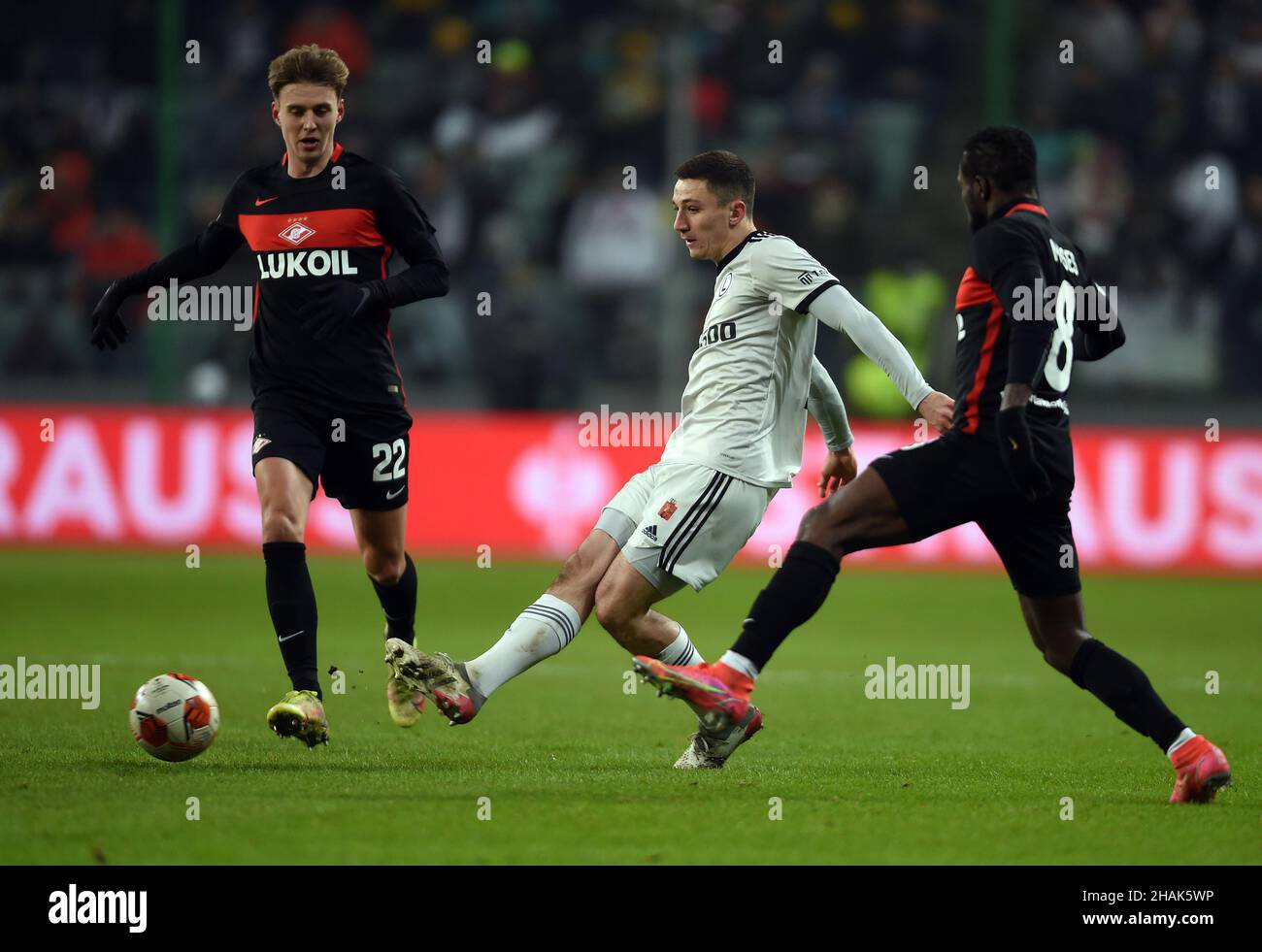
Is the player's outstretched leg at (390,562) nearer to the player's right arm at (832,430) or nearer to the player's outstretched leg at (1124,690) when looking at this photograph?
the player's right arm at (832,430)

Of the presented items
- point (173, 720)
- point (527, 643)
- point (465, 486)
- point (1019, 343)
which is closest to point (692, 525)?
point (527, 643)

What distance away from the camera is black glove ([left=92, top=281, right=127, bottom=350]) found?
7059 millimetres

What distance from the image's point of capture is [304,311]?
675cm

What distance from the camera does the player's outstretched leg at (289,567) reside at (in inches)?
253

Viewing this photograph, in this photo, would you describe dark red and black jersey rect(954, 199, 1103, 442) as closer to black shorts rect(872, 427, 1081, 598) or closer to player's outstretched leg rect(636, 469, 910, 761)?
black shorts rect(872, 427, 1081, 598)

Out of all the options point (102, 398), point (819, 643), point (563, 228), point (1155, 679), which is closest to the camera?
point (1155, 679)

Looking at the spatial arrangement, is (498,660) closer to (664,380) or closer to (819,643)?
(819,643)

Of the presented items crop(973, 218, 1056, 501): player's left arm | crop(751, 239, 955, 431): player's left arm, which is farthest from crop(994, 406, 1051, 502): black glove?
crop(751, 239, 955, 431): player's left arm

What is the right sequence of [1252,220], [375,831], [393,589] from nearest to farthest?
[375,831], [393,589], [1252,220]

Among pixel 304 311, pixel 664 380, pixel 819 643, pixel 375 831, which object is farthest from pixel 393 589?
pixel 664 380

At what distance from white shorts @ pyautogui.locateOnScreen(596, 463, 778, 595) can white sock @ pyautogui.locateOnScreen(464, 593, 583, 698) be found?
33 cm

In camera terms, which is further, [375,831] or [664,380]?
[664,380]

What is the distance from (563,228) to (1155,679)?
8892 millimetres

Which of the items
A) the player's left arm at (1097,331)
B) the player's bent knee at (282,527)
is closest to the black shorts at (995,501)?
the player's left arm at (1097,331)
